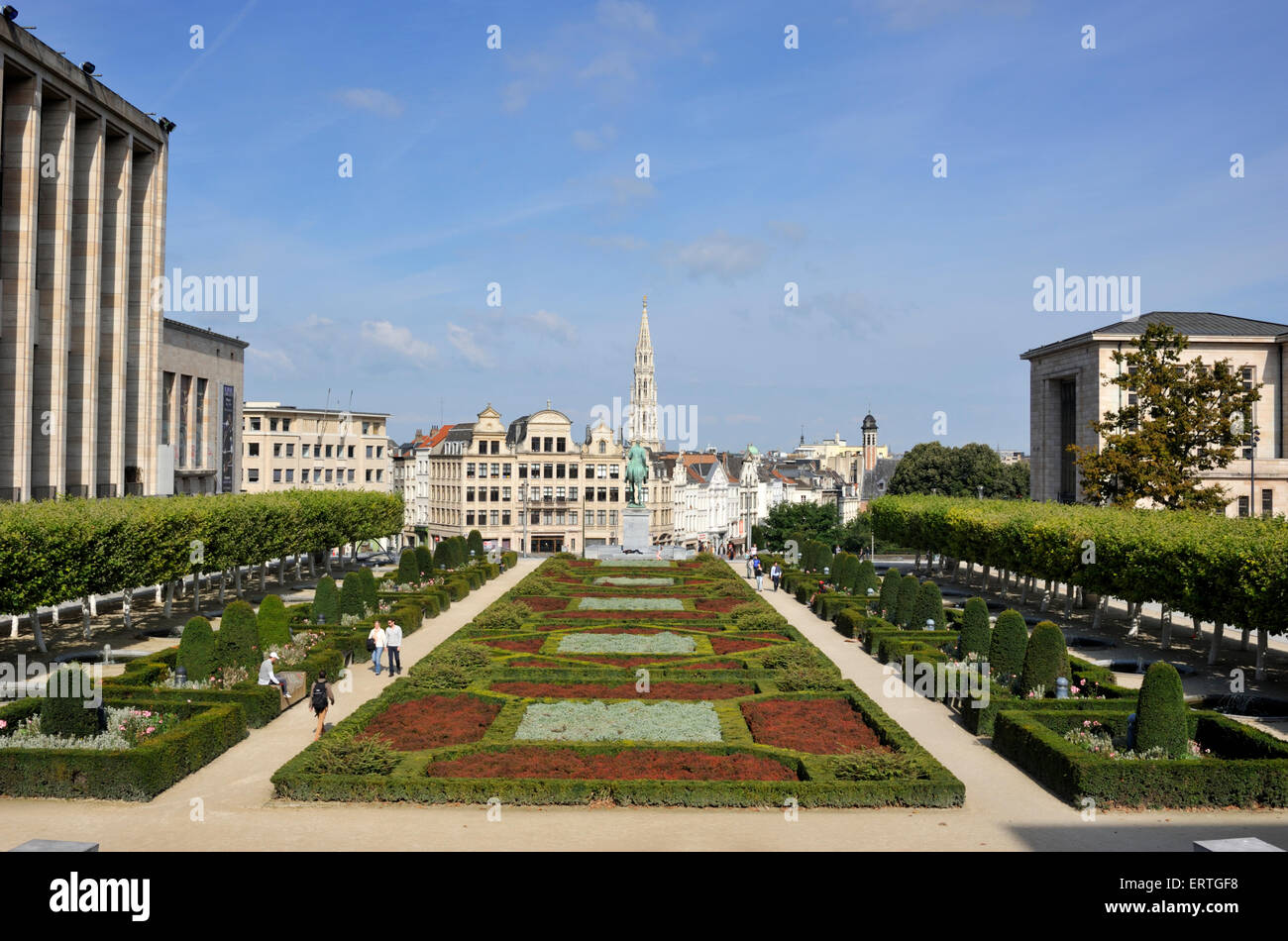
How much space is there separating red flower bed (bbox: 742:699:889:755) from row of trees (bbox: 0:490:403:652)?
24504 mm

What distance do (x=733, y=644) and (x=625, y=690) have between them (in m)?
9.86

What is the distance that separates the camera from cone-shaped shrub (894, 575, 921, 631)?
45219 millimetres

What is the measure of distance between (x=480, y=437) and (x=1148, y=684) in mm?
102389

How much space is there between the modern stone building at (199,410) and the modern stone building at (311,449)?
21.1 meters

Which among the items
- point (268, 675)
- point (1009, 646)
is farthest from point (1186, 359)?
point (268, 675)

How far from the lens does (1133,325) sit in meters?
85.9

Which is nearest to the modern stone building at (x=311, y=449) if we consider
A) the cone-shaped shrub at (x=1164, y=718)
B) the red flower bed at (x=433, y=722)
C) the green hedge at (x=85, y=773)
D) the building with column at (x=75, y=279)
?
the building with column at (x=75, y=279)

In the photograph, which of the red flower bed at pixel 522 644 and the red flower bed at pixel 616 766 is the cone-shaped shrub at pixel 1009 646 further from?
the red flower bed at pixel 522 644

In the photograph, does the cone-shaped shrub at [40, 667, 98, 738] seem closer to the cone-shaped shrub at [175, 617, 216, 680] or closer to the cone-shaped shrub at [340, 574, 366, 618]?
the cone-shaped shrub at [175, 617, 216, 680]

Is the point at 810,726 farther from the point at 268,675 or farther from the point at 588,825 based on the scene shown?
the point at 268,675

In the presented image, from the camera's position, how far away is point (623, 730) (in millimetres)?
26750

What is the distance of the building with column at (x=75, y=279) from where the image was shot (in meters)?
54.2

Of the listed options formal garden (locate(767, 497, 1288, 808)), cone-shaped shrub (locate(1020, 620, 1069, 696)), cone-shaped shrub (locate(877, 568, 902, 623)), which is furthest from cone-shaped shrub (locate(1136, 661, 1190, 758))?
cone-shaped shrub (locate(877, 568, 902, 623))
